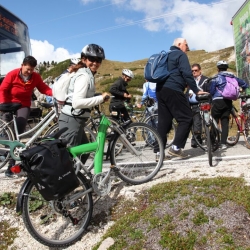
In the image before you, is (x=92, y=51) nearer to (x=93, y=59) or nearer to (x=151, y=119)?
(x=93, y=59)

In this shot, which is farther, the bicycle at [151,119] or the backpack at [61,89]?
the bicycle at [151,119]

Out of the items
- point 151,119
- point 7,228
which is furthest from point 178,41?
point 7,228

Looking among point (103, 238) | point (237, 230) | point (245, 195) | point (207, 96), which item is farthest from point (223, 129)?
point (103, 238)

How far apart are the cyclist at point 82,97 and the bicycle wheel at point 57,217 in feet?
2.08

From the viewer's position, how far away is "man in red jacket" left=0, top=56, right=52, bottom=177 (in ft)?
16.9

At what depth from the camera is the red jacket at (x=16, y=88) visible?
5.17m

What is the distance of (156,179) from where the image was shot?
14.8ft

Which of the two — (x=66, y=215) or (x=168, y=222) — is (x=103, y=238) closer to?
(x=66, y=215)

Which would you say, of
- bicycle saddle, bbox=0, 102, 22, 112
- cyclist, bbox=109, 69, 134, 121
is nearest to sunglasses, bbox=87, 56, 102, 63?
bicycle saddle, bbox=0, 102, 22, 112

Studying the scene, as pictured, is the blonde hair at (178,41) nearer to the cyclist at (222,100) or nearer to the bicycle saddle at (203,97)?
the bicycle saddle at (203,97)

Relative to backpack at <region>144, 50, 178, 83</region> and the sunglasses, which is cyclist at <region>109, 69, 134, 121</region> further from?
the sunglasses

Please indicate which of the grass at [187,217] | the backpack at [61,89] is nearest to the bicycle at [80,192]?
the grass at [187,217]

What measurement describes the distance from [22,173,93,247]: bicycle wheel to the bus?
19.4 feet

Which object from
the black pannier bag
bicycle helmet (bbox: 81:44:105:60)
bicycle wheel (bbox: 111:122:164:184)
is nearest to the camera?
the black pannier bag
